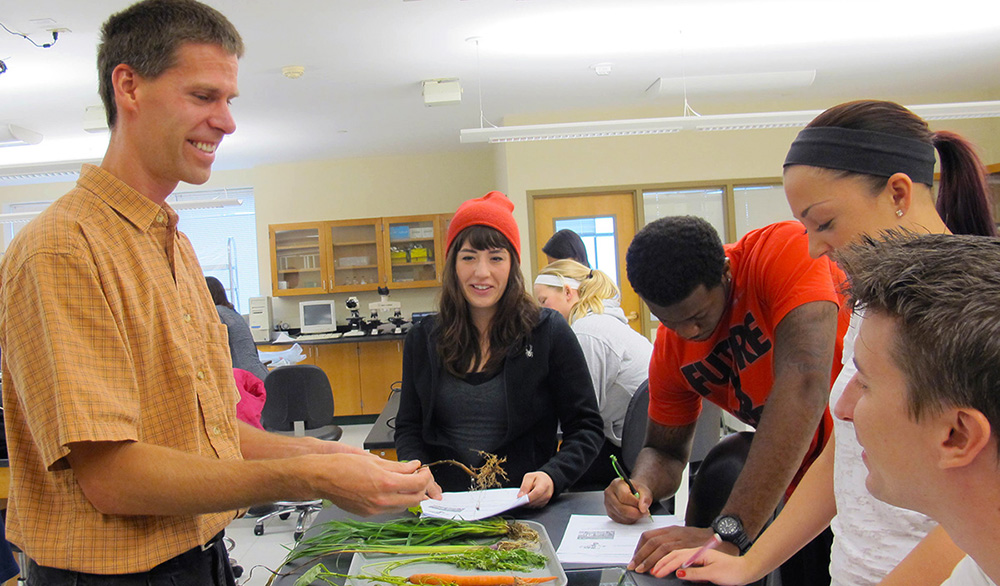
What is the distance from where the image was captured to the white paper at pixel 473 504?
4.66 ft

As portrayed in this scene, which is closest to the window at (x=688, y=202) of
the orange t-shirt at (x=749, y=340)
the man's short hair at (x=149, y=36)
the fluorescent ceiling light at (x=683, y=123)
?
the fluorescent ceiling light at (x=683, y=123)

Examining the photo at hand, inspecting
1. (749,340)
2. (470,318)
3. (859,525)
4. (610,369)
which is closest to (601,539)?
(859,525)

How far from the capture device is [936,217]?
3.92 ft

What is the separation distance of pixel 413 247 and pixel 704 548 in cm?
744

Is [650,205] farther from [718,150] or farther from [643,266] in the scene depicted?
[643,266]

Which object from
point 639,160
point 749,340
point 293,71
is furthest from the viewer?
point 639,160

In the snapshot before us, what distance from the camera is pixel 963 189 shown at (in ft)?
4.23

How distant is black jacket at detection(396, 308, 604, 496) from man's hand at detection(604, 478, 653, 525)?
0.31 m

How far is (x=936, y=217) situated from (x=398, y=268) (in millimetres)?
7531

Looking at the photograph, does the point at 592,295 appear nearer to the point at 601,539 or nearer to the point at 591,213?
the point at 601,539

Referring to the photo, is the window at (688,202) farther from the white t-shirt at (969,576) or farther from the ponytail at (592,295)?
the white t-shirt at (969,576)

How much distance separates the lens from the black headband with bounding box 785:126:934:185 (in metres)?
1.21

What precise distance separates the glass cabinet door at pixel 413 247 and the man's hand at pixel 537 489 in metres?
6.83

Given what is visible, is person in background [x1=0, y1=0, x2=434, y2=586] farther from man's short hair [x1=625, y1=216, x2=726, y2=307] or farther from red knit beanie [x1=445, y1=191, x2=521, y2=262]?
red knit beanie [x1=445, y1=191, x2=521, y2=262]
